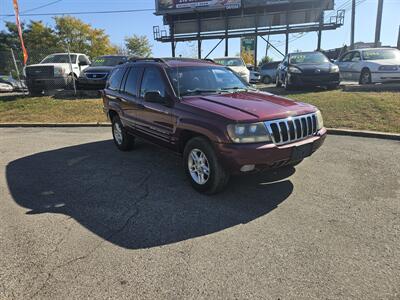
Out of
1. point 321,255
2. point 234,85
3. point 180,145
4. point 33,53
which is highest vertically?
point 33,53

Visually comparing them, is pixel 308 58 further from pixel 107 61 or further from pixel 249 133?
pixel 249 133

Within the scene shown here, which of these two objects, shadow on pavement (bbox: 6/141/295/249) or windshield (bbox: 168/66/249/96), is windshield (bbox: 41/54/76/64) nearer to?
shadow on pavement (bbox: 6/141/295/249)

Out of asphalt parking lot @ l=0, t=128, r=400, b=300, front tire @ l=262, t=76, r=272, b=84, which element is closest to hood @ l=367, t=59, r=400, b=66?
asphalt parking lot @ l=0, t=128, r=400, b=300

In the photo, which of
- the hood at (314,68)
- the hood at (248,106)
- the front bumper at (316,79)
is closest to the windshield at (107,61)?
the front bumper at (316,79)

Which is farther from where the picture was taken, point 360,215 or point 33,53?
point 33,53

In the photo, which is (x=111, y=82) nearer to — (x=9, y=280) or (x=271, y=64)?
(x=9, y=280)

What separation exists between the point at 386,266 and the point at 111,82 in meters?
5.89

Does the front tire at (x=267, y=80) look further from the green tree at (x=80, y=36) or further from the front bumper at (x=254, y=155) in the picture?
the green tree at (x=80, y=36)

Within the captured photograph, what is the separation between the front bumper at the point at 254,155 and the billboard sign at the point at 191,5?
3497 centimetres

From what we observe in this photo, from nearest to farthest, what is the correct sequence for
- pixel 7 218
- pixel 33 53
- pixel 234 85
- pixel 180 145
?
pixel 7 218, pixel 180 145, pixel 234 85, pixel 33 53

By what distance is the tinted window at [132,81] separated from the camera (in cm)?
585

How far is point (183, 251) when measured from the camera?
10.3ft

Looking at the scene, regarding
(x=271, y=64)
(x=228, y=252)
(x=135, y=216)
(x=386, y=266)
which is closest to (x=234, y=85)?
(x=135, y=216)

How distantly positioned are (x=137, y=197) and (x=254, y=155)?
172 centimetres
